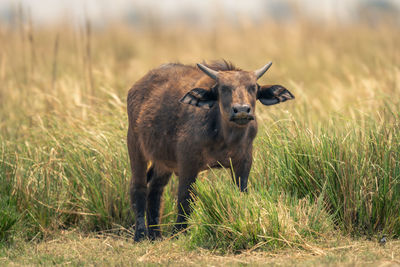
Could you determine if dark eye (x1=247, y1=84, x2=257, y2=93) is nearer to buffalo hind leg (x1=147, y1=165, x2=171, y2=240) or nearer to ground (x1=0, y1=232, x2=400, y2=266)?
ground (x1=0, y1=232, x2=400, y2=266)

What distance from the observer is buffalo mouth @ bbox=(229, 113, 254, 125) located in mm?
5848

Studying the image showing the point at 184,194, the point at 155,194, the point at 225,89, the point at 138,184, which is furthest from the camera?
the point at 155,194

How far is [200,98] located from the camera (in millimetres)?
6312

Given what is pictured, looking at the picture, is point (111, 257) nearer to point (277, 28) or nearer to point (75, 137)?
point (75, 137)

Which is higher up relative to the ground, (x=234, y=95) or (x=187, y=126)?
(x=234, y=95)

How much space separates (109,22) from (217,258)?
1609 centimetres

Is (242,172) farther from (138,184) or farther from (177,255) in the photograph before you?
(138,184)

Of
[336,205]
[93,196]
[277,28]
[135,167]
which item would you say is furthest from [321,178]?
[277,28]

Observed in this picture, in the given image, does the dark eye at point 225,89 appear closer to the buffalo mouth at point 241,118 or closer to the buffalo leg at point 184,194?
the buffalo mouth at point 241,118

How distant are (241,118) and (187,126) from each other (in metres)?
0.81

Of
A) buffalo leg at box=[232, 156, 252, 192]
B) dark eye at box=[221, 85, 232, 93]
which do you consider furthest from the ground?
dark eye at box=[221, 85, 232, 93]

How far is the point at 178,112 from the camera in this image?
22.1ft

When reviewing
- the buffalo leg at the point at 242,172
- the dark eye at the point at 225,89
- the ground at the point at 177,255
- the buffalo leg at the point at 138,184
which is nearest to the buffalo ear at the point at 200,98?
the dark eye at the point at 225,89

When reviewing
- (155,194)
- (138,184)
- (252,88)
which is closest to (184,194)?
(138,184)
